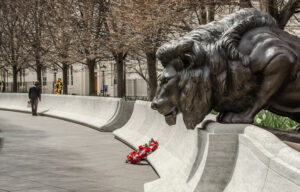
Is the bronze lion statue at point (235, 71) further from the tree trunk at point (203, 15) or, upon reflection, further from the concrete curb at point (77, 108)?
the concrete curb at point (77, 108)

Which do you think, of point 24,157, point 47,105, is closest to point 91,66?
point 47,105

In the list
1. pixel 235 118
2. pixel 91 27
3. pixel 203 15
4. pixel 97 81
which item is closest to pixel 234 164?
pixel 235 118

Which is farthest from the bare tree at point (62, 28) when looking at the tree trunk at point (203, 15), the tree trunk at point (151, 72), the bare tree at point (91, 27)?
the tree trunk at point (203, 15)

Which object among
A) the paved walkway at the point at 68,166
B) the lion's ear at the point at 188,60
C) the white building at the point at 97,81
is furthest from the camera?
the white building at the point at 97,81

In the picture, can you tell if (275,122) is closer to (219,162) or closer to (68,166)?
(68,166)

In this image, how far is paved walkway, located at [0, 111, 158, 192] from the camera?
6.46 m

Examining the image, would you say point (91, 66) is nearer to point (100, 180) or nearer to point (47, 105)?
point (47, 105)

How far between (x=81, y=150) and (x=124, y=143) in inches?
64.1

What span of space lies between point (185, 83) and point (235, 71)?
0.49 m

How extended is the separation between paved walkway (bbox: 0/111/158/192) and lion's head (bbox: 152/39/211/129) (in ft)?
6.49

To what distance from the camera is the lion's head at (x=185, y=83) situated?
444 centimetres

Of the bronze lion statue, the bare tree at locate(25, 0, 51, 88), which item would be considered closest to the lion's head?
the bronze lion statue

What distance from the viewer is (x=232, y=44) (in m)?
4.40

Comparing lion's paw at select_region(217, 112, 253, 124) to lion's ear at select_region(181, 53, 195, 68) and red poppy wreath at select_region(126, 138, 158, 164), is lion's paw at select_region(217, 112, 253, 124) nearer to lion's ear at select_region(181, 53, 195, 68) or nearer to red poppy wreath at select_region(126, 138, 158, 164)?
lion's ear at select_region(181, 53, 195, 68)
